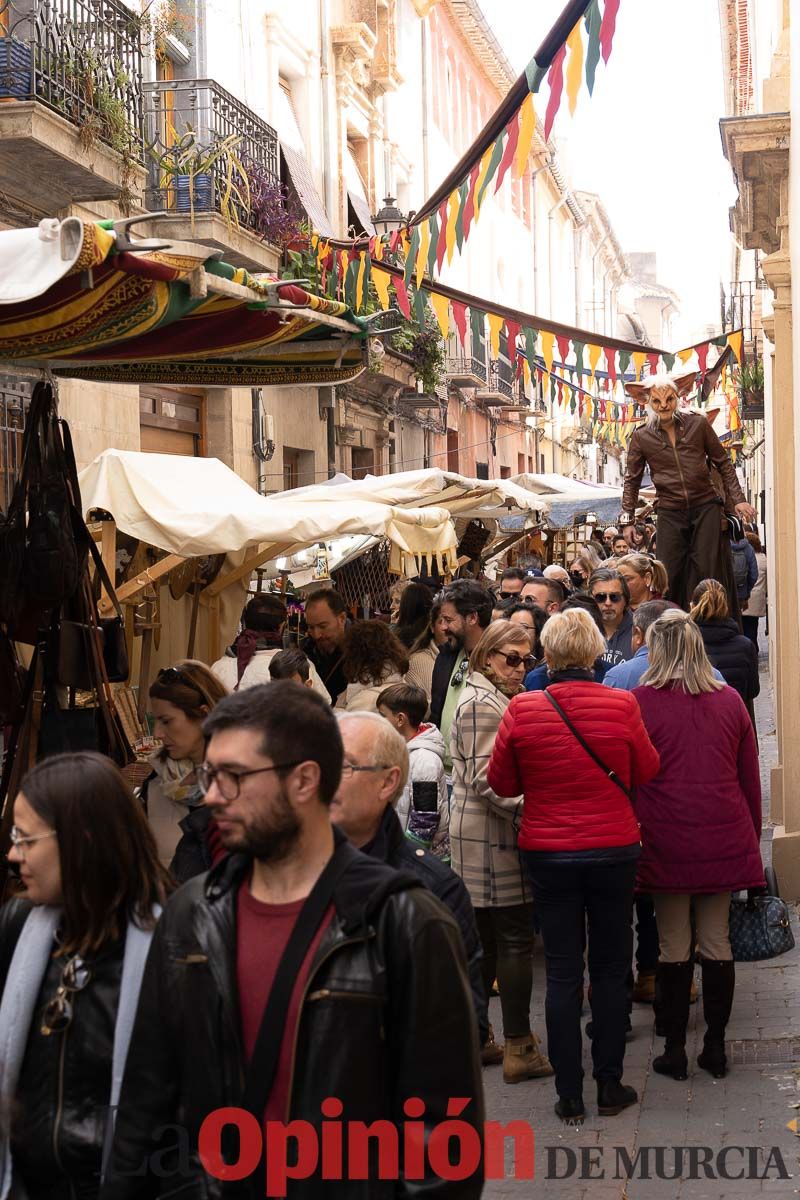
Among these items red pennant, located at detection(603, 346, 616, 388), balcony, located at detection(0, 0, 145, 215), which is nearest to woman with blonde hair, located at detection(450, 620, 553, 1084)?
red pennant, located at detection(603, 346, 616, 388)

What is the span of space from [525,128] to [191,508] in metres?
2.59

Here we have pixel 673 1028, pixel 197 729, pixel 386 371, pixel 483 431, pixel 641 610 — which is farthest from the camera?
pixel 483 431

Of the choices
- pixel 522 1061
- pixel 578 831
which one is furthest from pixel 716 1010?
pixel 578 831

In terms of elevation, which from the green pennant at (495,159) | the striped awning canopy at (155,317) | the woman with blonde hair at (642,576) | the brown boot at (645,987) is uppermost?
the green pennant at (495,159)

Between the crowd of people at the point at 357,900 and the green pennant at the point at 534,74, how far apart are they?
2290mm

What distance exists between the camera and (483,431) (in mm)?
33719

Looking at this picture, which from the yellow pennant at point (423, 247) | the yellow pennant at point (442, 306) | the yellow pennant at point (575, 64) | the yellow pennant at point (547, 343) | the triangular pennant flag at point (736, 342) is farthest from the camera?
the triangular pennant flag at point (736, 342)

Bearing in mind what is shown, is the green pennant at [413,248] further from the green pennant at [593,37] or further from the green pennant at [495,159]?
the green pennant at [593,37]

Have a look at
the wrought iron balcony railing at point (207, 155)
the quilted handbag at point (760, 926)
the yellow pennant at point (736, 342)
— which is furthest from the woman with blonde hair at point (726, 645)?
the wrought iron balcony railing at point (207, 155)

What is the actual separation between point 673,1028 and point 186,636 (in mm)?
4834

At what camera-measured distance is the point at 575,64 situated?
5.97 meters

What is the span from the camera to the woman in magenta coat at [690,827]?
567 centimetres

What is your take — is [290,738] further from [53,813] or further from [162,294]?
[162,294]

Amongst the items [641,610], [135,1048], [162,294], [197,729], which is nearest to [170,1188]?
[135,1048]
